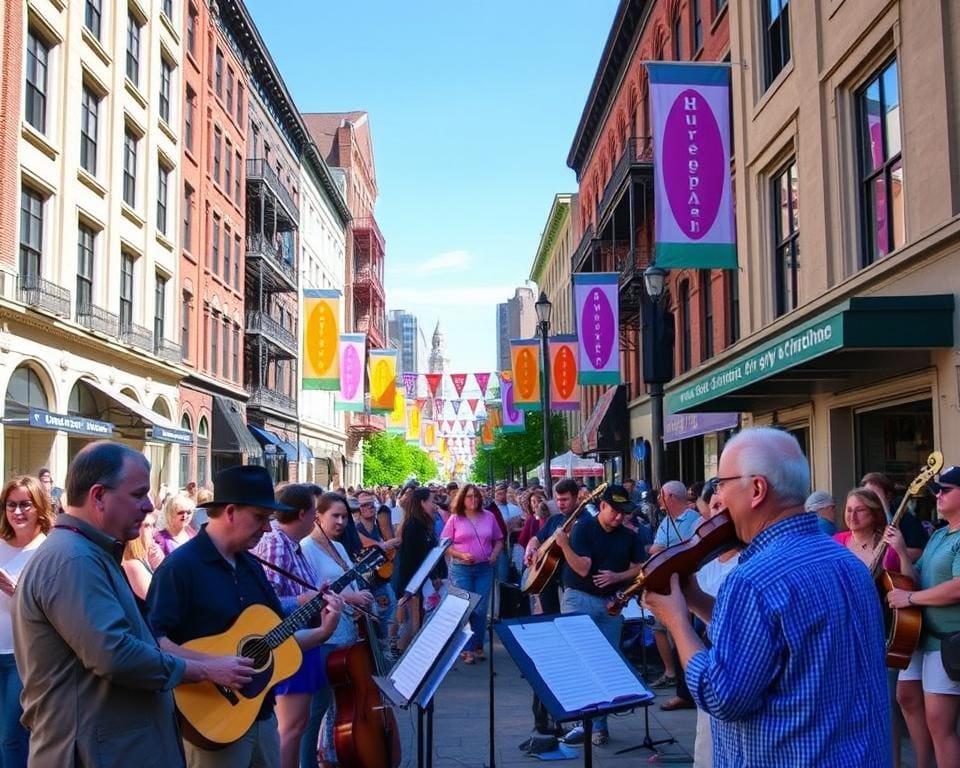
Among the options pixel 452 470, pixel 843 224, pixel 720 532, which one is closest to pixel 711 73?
pixel 843 224

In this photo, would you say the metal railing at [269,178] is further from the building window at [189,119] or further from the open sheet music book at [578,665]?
the open sheet music book at [578,665]

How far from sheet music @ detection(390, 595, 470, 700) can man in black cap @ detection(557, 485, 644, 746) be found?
94.1 inches

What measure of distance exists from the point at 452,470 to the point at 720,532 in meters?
156

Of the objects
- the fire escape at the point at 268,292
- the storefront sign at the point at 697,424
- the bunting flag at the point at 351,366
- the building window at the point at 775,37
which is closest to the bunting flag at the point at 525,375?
the storefront sign at the point at 697,424

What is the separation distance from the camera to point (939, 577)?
5.84m

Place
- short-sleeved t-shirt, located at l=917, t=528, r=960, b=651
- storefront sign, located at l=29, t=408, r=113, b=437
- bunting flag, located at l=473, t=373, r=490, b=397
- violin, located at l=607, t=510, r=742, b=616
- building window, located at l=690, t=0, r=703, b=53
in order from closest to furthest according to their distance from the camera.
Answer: violin, located at l=607, t=510, r=742, b=616 → short-sleeved t-shirt, located at l=917, t=528, r=960, b=651 → storefront sign, located at l=29, t=408, r=113, b=437 → building window, located at l=690, t=0, r=703, b=53 → bunting flag, located at l=473, t=373, r=490, b=397

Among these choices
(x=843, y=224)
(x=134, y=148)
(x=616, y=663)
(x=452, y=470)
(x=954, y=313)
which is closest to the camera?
(x=616, y=663)

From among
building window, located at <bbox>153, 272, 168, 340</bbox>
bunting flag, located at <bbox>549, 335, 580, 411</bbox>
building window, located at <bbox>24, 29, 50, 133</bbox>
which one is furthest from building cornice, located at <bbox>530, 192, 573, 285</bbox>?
building window, located at <bbox>24, 29, 50, 133</bbox>

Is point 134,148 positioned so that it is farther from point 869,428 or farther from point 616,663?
point 616,663

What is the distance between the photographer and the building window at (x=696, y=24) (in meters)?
24.7

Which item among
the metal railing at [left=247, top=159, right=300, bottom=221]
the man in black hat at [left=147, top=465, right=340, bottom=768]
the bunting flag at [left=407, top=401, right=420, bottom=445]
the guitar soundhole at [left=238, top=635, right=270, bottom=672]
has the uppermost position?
the metal railing at [left=247, top=159, right=300, bottom=221]

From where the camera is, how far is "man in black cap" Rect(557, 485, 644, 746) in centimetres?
805

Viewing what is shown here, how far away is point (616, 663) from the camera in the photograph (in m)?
5.03

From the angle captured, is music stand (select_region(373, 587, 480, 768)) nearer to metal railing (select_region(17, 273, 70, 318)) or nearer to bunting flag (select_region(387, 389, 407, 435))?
metal railing (select_region(17, 273, 70, 318))
